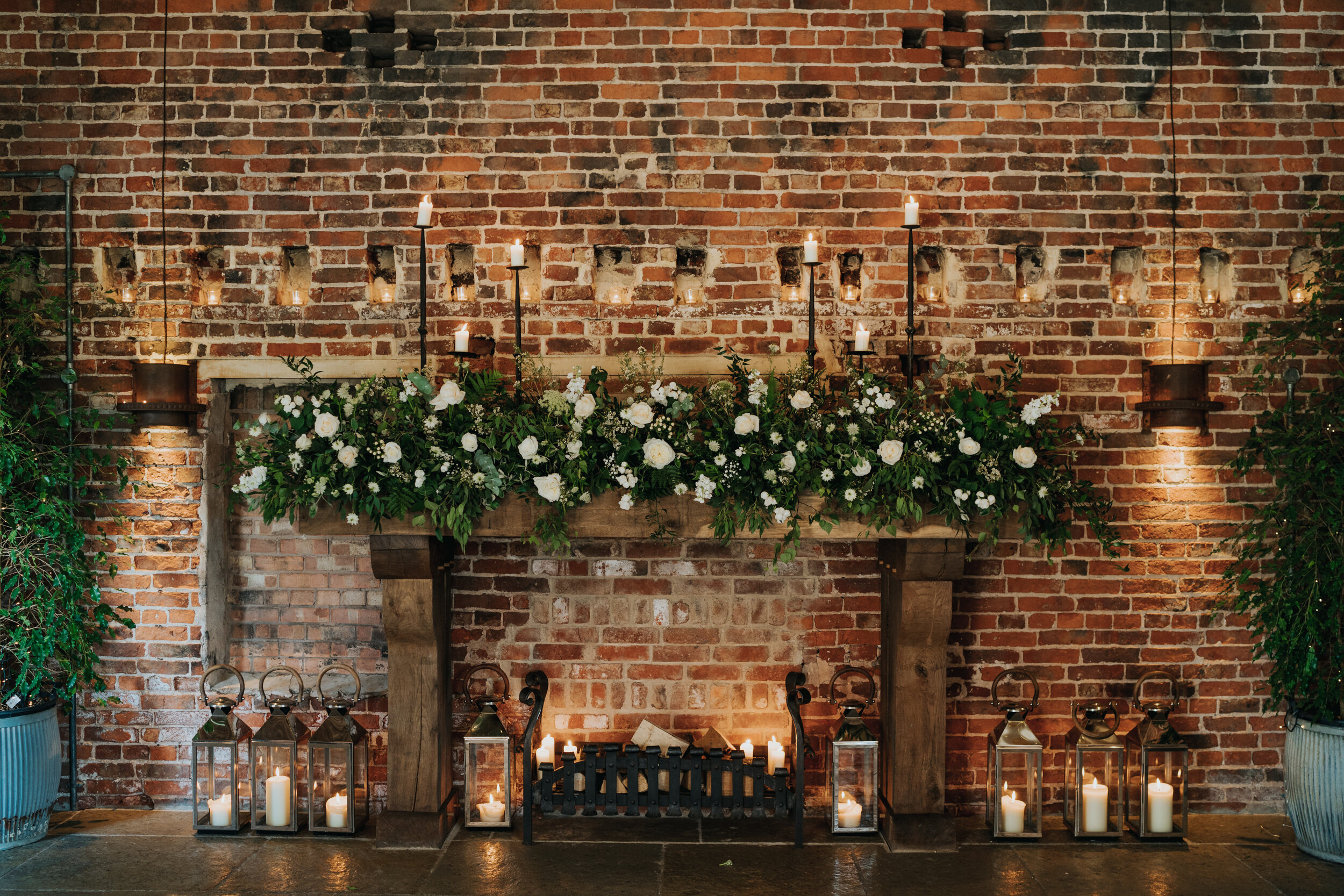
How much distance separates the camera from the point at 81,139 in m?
4.14

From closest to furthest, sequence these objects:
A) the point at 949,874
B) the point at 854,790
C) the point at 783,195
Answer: the point at 949,874 → the point at 854,790 → the point at 783,195

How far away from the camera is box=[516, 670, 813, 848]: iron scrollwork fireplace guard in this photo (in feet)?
12.6

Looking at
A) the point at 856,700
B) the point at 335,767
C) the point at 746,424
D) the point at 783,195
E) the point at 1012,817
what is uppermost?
the point at 783,195

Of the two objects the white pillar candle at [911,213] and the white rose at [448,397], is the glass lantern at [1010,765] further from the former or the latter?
the white rose at [448,397]

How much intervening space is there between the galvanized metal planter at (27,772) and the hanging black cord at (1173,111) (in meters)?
5.23

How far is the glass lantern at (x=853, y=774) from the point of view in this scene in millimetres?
3773

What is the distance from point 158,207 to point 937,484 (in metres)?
3.71

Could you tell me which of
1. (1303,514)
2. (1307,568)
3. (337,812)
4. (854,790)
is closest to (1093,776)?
(854,790)

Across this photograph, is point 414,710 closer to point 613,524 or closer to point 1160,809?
point 613,524

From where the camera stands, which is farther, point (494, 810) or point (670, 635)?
point (670, 635)

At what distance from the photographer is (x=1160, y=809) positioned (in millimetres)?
3773

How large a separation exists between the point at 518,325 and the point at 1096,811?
3.22m

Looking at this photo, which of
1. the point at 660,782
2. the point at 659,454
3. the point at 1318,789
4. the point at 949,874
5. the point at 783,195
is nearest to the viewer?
the point at 659,454

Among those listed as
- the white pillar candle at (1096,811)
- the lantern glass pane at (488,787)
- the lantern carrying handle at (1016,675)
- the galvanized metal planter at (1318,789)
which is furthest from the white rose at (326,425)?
the galvanized metal planter at (1318,789)
